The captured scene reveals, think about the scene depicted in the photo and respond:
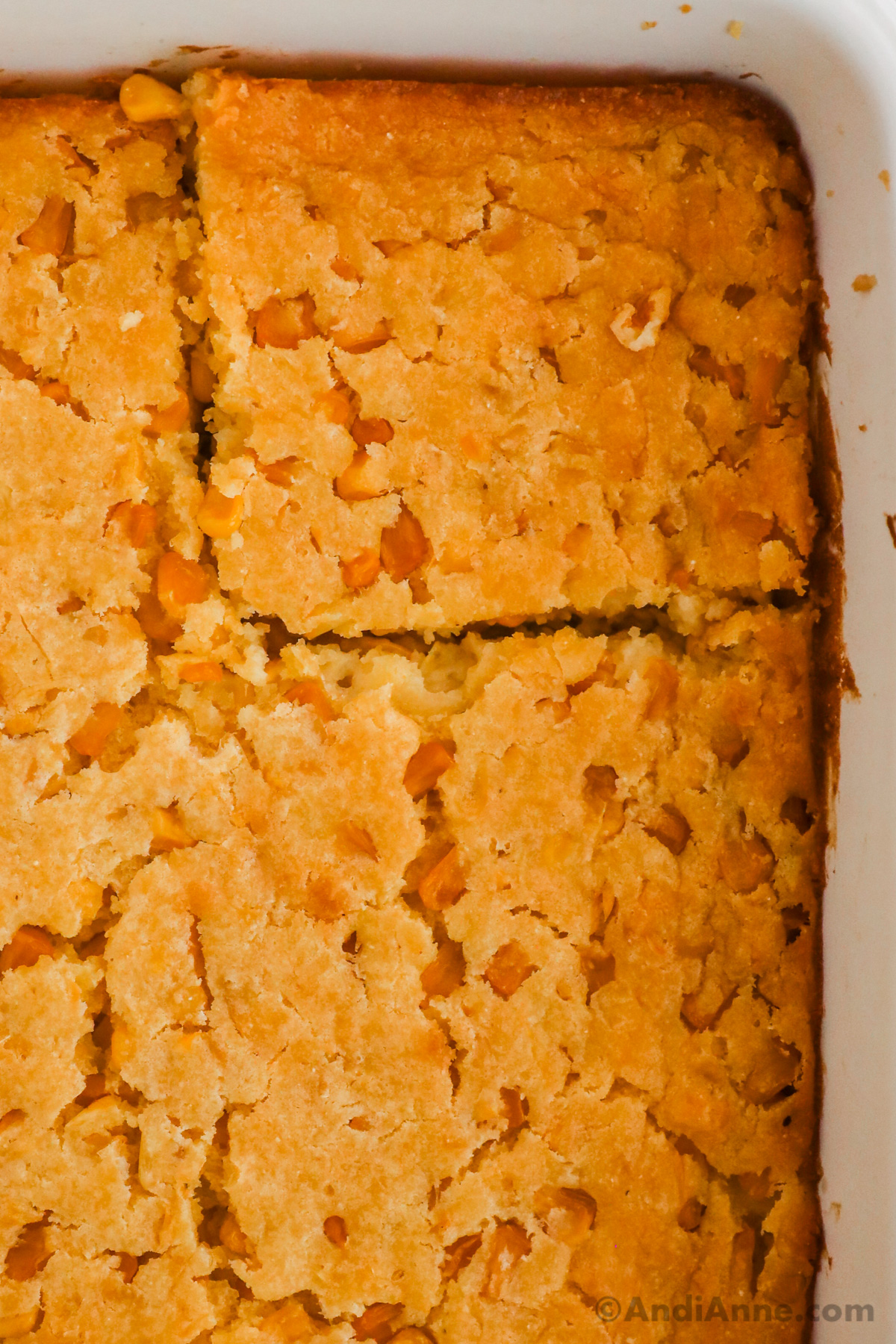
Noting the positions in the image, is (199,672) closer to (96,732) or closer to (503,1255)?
(96,732)

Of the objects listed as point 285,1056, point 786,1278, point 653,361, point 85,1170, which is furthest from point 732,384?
point 85,1170

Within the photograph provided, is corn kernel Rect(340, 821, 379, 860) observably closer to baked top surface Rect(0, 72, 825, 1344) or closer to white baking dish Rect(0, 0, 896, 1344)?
baked top surface Rect(0, 72, 825, 1344)

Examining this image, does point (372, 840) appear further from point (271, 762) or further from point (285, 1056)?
point (285, 1056)

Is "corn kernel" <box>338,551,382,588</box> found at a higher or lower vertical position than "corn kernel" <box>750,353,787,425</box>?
lower

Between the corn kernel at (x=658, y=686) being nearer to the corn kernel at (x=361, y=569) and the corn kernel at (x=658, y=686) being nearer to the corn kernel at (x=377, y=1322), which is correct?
the corn kernel at (x=361, y=569)

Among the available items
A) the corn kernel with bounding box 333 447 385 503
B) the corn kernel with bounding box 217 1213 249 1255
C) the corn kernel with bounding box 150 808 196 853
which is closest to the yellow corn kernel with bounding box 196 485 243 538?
the corn kernel with bounding box 333 447 385 503

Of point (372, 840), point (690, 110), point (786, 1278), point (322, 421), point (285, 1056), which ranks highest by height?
point (690, 110)
